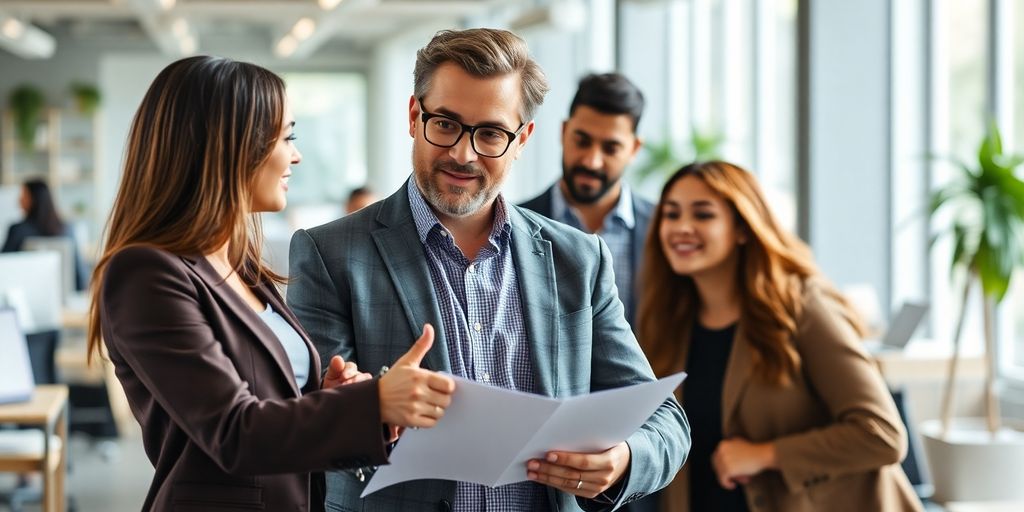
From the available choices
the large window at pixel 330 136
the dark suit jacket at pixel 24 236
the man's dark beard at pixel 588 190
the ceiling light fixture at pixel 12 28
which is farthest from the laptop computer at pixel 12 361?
the large window at pixel 330 136

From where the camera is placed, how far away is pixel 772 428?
2941mm

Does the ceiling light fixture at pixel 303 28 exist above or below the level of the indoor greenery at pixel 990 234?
above

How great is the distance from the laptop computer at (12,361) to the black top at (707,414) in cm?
291

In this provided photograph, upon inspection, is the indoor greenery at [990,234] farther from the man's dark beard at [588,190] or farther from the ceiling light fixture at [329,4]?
the ceiling light fixture at [329,4]

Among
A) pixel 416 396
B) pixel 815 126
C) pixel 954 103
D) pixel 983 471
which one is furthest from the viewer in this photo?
pixel 815 126

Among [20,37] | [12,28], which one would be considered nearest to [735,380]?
[12,28]

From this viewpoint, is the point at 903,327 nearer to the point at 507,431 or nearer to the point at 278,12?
the point at 507,431

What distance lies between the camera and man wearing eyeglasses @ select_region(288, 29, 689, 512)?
1767 millimetres

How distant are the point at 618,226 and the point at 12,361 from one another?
263 centimetres

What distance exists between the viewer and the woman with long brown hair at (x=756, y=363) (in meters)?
2.86

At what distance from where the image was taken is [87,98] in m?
15.6

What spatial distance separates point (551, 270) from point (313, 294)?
14.4 inches

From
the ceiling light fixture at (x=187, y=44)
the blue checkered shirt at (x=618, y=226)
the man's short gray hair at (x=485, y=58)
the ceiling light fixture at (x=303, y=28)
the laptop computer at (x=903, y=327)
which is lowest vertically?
the laptop computer at (x=903, y=327)

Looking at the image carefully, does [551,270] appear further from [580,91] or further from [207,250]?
[580,91]
